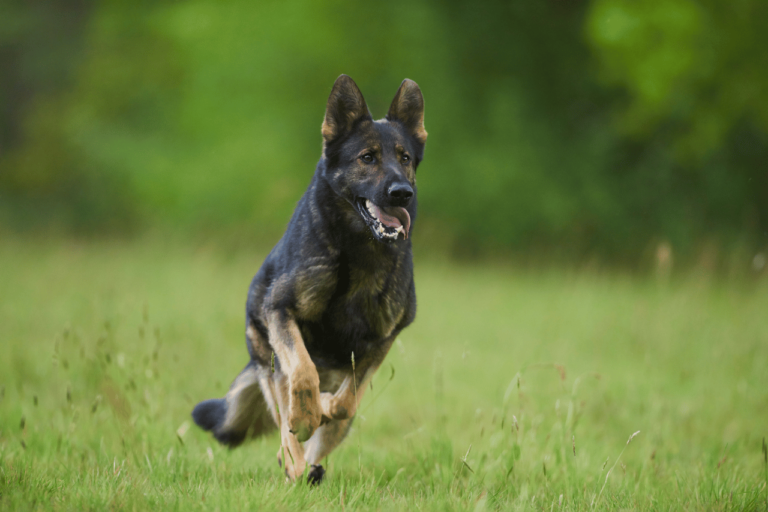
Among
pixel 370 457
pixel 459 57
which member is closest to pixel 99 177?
pixel 459 57

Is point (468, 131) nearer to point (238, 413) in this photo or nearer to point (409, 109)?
point (409, 109)

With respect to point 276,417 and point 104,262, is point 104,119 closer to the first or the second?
point 104,262

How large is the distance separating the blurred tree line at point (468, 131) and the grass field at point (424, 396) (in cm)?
299

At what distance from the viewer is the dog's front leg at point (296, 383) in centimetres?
287

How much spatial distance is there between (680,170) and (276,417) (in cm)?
1337

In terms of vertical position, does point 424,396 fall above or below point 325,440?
below

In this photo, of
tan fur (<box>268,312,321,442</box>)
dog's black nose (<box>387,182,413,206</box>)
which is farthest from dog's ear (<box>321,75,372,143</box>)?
tan fur (<box>268,312,321,442</box>)

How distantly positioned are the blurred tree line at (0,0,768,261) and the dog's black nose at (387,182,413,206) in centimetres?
920

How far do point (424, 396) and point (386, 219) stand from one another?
302 cm

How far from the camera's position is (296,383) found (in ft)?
9.43

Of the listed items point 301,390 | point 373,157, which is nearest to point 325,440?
point 301,390

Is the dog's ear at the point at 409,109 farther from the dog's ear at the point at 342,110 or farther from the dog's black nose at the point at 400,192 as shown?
the dog's black nose at the point at 400,192

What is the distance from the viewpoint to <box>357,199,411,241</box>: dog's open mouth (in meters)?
3.02

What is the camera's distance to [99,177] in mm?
15242
